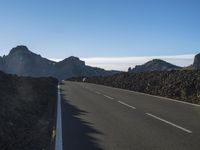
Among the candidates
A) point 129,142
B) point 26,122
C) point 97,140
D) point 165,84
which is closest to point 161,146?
point 129,142

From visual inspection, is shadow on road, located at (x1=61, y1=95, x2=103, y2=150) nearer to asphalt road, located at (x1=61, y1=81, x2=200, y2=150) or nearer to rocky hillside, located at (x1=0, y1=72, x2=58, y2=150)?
asphalt road, located at (x1=61, y1=81, x2=200, y2=150)

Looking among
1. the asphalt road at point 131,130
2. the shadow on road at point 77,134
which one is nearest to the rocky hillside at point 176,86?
the asphalt road at point 131,130

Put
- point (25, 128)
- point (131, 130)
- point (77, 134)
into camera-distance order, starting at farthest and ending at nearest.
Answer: point (25, 128) → point (131, 130) → point (77, 134)

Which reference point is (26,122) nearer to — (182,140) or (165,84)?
(182,140)

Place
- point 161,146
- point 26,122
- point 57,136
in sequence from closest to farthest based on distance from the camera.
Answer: point 161,146
point 57,136
point 26,122

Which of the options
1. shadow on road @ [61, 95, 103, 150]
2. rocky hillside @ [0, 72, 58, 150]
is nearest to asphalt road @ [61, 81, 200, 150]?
shadow on road @ [61, 95, 103, 150]

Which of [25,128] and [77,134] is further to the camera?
[25,128]

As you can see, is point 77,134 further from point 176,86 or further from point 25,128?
point 176,86

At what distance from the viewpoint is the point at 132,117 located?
49.2 ft

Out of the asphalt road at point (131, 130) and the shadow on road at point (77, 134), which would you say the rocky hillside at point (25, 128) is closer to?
the shadow on road at point (77, 134)

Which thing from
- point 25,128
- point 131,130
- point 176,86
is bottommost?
point 25,128

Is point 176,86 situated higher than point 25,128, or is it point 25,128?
point 176,86

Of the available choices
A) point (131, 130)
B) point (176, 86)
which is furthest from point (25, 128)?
point (176, 86)

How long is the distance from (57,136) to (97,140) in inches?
49.0
